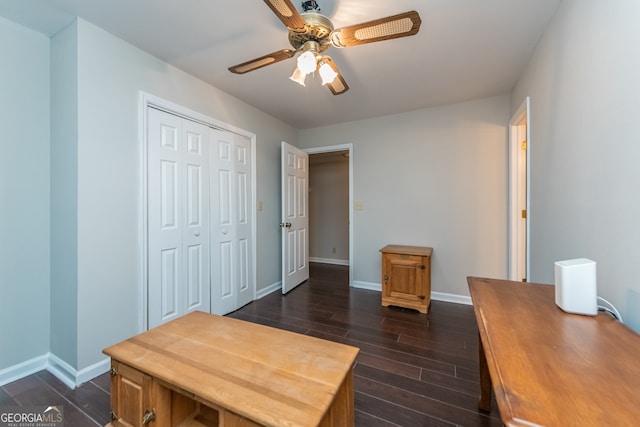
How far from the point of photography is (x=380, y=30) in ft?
4.11

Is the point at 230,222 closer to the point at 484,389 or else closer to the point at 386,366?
the point at 386,366

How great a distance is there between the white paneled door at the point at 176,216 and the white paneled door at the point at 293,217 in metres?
1.04

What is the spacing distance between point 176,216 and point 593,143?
9.14ft

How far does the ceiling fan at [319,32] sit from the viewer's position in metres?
1.16

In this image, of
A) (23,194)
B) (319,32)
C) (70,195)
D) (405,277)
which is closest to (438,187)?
(405,277)

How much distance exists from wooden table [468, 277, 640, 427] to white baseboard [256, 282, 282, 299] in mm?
2668

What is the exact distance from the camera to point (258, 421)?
71 cm

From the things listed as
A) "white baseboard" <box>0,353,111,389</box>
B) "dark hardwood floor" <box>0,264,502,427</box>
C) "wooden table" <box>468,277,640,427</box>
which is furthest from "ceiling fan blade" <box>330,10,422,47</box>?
"white baseboard" <box>0,353,111,389</box>

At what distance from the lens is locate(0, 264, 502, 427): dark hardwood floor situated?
1410 mm

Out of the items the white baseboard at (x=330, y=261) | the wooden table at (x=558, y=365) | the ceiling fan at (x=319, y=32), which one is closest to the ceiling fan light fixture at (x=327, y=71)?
the ceiling fan at (x=319, y=32)

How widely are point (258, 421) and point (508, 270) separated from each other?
3.04 m

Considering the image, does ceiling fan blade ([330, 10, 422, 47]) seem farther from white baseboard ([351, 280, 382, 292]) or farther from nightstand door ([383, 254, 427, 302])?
white baseboard ([351, 280, 382, 292])

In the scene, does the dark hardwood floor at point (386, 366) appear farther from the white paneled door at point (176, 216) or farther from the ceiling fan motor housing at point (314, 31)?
the ceiling fan motor housing at point (314, 31)

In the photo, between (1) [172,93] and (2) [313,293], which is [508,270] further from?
(1) [172,93]
